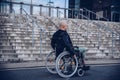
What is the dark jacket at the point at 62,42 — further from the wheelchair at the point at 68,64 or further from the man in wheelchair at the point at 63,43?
the wheelchair at the point at 68,64

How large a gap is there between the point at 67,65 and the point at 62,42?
709mm

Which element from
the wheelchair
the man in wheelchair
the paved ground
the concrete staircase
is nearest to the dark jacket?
the man in wheelchair

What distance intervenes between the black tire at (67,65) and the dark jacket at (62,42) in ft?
0.64

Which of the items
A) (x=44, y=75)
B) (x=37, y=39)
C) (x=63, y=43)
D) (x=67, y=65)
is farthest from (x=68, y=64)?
(x=37, y=39)

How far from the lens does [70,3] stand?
27172 millimetres

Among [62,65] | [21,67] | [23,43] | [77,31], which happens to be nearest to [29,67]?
[21,67]

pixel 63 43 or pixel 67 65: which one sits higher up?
pixel 63 43

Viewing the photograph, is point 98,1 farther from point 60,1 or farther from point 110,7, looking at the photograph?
point 60,1

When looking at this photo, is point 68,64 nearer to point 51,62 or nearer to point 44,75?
point 51,62

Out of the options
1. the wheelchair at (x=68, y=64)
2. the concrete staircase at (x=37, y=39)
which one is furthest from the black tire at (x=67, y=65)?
the concrete staircase at (x=37, y=39)

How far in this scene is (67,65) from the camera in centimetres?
791

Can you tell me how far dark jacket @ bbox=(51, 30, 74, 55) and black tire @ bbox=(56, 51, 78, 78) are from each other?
19 cm

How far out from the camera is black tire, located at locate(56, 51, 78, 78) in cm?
781

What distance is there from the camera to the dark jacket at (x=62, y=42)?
25.7ft
